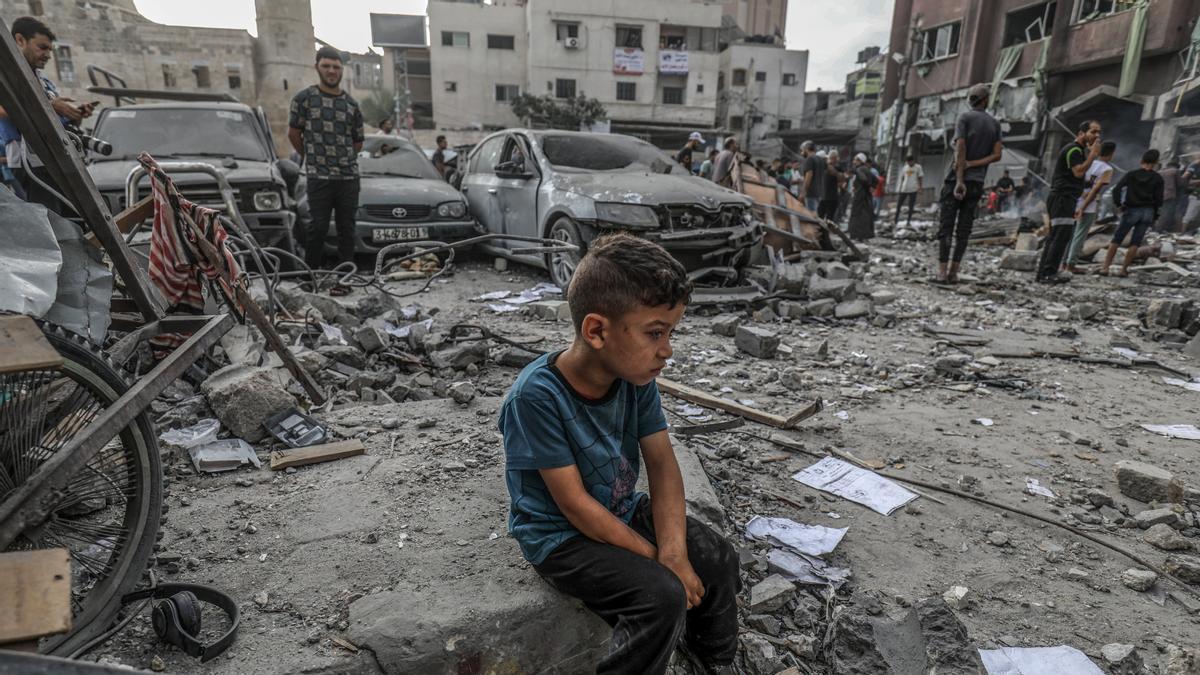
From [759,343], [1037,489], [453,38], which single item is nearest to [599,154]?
[759,343]

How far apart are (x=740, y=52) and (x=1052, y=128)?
23046 millimetres

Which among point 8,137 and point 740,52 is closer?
point 8,137

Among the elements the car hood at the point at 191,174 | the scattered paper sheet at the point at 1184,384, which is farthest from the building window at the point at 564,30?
the scattered paper sheet at the point at 1184,384

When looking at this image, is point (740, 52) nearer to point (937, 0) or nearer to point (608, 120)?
point (608, 120)

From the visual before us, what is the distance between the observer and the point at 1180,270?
29.1ft

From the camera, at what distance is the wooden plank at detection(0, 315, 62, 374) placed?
4.56 ft

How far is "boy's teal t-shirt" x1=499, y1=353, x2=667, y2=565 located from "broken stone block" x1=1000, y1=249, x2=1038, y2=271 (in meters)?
9.63

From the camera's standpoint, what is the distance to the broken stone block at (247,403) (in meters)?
2.86

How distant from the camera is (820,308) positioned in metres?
6.13

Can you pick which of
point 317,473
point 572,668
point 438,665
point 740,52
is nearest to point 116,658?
point 438,665

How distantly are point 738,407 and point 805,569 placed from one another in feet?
4.56

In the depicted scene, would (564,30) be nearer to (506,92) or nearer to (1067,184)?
(506,92)

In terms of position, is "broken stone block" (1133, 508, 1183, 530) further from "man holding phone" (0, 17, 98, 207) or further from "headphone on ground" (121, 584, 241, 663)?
"man holding phone" (0, 17, 98, 207)

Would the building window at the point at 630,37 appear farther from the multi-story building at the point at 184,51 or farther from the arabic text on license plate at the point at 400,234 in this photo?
the arabic text on license plate at the point at 400,234
